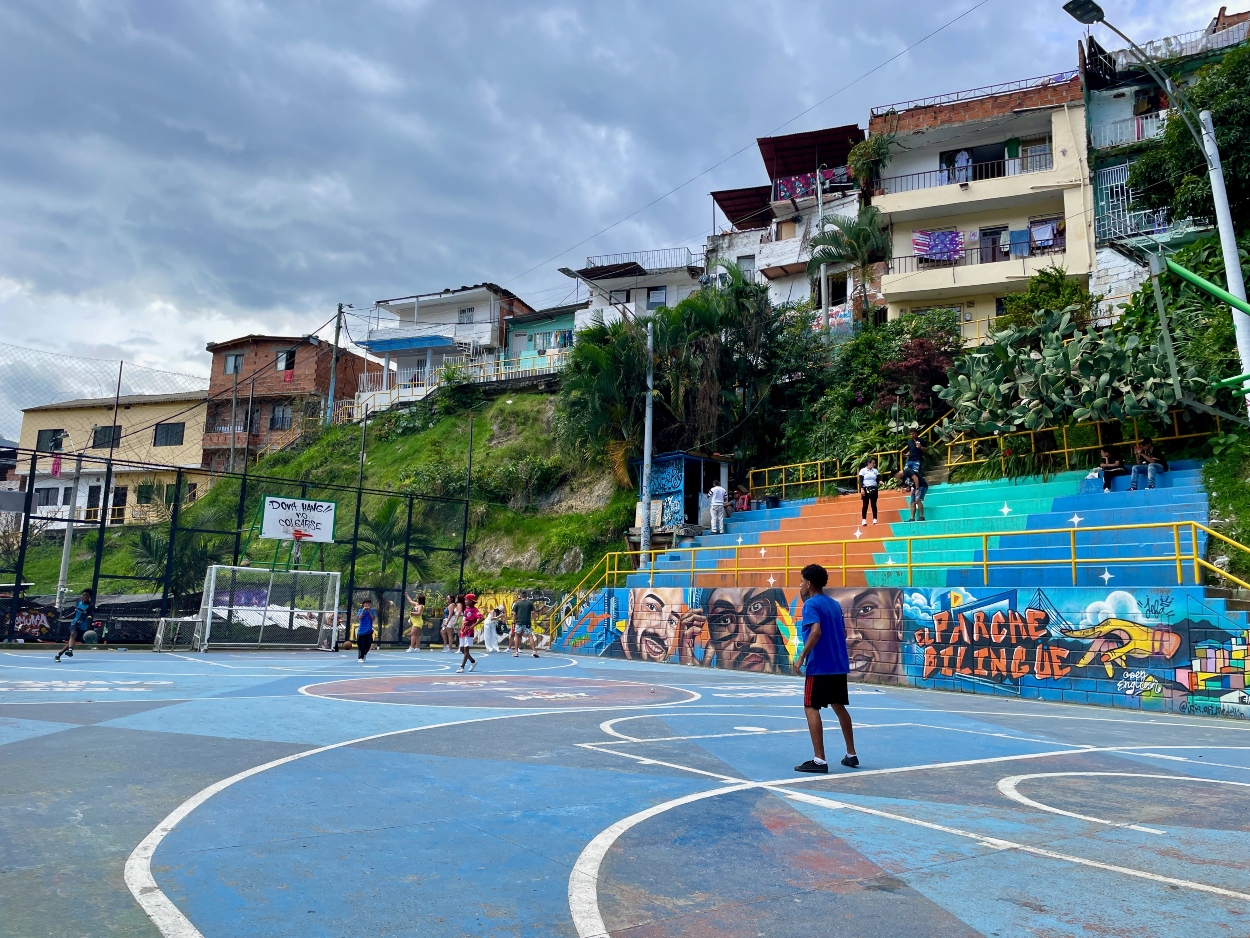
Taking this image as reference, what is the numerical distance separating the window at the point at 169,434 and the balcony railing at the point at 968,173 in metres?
40.3

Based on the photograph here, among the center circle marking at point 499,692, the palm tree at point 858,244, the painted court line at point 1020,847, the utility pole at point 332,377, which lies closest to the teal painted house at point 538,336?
the utility pole at point 332,377

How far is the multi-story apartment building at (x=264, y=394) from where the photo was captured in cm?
5253

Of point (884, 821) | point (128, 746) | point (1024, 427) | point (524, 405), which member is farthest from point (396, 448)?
point (884, 821)

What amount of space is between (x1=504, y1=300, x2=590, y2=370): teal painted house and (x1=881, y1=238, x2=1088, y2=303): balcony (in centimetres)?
1865

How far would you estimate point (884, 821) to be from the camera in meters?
5.88

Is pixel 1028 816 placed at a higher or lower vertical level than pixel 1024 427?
lower

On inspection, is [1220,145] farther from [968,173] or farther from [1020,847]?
[1020,847]

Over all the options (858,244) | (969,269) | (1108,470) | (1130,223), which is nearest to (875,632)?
(1108,470)

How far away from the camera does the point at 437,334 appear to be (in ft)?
180

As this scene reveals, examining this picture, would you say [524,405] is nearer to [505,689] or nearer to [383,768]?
[505,689]

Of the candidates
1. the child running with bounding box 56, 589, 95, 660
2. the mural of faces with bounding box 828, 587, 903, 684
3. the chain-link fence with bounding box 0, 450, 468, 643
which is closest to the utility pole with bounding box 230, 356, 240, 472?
the chain-link fence with bounding box 0, 450, 468, 643

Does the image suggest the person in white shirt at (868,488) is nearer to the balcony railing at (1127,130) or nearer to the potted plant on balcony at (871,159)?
the potted plant on balcony at (871,159)

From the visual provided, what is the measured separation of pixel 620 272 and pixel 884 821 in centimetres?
4721

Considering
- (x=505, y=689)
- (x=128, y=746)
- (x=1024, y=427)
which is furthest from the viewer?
(x=1024, y=427)
